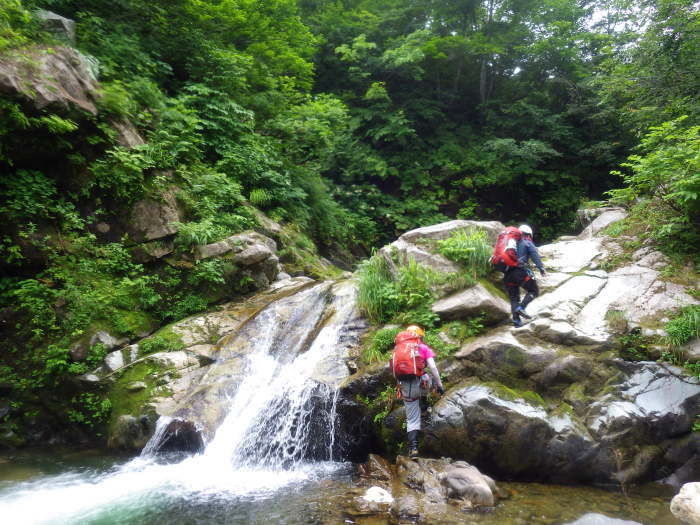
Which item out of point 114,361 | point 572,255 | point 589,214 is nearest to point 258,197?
point 114,361

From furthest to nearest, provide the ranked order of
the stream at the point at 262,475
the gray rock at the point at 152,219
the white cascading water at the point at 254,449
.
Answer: the gray rock at the point at 152,219 < the white cascading water at the point at 254,449 < the stream at the point at 262,475

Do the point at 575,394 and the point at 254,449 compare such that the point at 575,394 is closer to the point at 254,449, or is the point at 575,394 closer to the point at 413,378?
the point at 413,378

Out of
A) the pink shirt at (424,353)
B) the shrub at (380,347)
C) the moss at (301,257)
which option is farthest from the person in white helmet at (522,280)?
the moss at (301,257)

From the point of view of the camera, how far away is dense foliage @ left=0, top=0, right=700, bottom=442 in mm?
7648

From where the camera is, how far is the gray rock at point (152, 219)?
29.5 feet

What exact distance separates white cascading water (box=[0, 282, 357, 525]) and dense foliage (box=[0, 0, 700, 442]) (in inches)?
53.0

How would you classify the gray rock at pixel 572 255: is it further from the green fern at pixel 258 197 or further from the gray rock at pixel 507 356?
the green fern at pixel 258 197

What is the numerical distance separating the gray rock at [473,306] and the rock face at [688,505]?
3.13 m

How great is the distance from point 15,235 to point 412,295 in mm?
7344

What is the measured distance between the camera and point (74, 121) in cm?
807

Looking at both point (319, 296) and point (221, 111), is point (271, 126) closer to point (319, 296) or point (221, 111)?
point (221, 111)

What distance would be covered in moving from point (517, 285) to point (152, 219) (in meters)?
7.62

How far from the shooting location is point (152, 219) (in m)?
9.17

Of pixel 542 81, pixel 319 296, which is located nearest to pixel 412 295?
pixel 319 296
